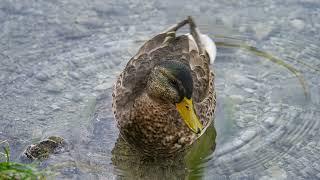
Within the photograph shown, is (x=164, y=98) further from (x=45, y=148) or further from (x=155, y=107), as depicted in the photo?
(x=45, y=148)

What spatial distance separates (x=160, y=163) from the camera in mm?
5695

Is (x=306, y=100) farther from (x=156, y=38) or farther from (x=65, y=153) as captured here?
(x=65, y=153)

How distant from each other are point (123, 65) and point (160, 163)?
1694mm

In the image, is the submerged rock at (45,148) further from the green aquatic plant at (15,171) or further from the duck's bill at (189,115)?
the duck's bill at (189,115)

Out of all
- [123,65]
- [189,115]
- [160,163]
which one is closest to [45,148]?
[160,163]

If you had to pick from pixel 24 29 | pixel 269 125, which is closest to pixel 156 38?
pixel 269 125

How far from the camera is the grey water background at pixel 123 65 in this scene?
5660mm

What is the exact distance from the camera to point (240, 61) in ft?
23.2

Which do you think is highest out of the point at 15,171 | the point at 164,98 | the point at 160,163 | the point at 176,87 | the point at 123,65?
the point at 176,87

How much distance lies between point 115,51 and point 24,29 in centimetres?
122

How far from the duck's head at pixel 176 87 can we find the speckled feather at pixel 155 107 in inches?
7.1

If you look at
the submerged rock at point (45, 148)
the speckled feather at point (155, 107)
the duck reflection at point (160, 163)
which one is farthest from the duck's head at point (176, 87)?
the submerged rock at point (45, 148)

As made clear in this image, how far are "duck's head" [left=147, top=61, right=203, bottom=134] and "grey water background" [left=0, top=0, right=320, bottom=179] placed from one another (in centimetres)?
64

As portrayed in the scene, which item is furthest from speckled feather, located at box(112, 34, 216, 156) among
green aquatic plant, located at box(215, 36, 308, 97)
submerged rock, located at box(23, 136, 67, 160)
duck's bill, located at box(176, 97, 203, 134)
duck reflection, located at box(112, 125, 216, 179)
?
green aquatic plant, located at box(215, 36, 308, 97)
